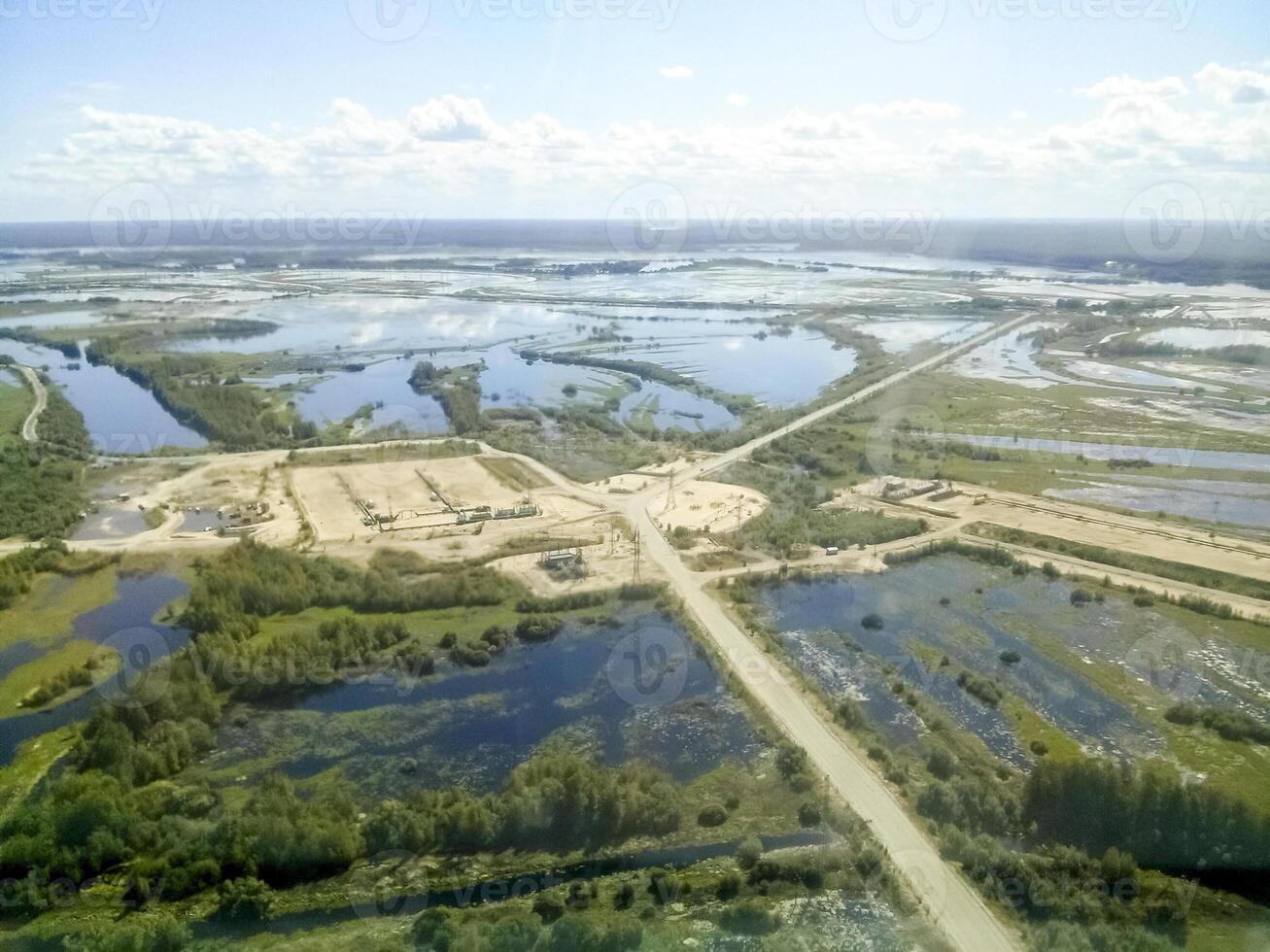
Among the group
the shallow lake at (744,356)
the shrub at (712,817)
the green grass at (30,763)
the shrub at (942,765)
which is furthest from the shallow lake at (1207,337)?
the green grass at (30,763)

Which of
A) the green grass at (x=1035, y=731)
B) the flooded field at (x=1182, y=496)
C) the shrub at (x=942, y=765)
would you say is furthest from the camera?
the flooded field at (x=1182, y=496)

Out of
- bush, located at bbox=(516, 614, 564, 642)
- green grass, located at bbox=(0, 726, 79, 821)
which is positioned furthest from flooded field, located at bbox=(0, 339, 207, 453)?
bush, located at bbox=(516, 614, 564, 642)

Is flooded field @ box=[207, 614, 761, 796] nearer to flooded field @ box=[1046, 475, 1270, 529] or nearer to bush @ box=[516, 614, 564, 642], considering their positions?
bush @ box=[516, 614, 564, 642]

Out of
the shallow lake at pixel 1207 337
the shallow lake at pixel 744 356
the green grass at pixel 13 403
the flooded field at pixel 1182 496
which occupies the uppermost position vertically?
the shallow lake at pixel 1207 337

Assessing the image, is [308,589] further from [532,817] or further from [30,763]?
[532,817]

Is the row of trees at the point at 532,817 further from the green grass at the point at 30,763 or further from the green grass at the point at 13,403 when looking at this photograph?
the green grass at the point at 13,403

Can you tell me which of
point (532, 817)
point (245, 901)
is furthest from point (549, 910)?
point (245, 901)
